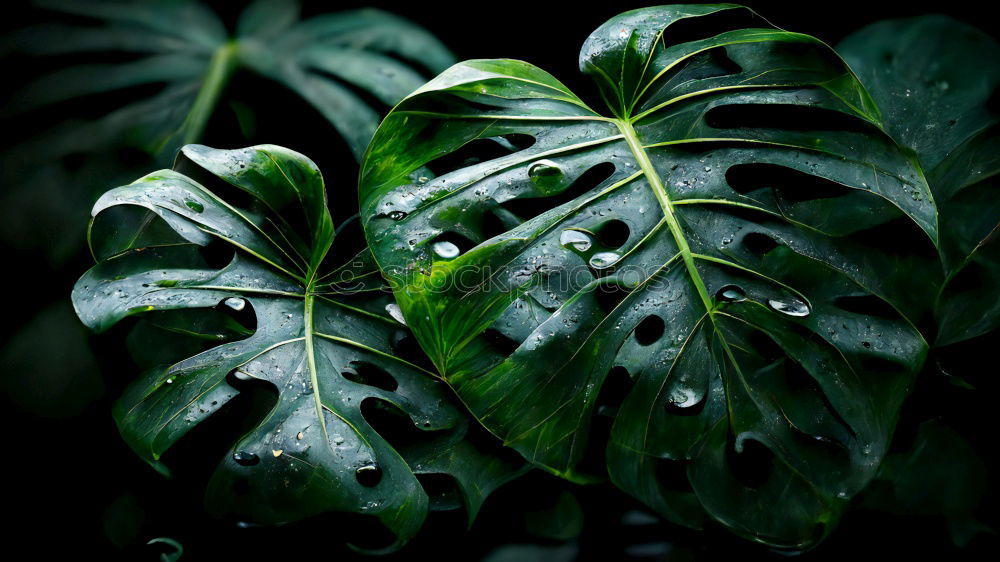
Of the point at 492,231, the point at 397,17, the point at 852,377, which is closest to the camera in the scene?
the point at 852,377

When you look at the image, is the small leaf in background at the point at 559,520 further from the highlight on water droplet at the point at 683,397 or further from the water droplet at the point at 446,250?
the water droplet at the point at 446,250

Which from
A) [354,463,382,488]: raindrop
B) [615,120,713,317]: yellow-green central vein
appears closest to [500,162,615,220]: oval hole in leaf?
[615,120,713,317]: yellow-green central vein

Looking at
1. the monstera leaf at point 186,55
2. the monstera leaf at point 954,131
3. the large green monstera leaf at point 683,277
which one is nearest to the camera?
the large green monstera leaf at point 683,277

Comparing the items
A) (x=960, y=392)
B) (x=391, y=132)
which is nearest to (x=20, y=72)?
→ (x=391, y=132)

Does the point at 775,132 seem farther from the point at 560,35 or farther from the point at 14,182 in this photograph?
the point at 14,182

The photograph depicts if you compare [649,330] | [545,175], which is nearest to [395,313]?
[545,175]

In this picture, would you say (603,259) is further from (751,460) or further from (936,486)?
(936,486)

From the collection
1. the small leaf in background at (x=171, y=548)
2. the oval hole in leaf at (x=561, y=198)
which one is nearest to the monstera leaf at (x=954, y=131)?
the oval hole in leaf at (x=561, y=198)
